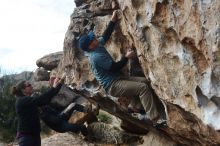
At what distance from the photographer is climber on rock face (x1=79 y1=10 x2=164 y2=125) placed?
10039 millimetres

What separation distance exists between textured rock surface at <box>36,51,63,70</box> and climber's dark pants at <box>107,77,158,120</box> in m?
13.0

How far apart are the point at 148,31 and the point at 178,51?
3.34 ft

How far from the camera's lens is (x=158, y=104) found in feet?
34.2

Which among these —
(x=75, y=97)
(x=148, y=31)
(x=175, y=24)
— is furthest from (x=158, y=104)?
(x=75, y=97)

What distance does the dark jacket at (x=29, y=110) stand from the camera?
9.88 meters

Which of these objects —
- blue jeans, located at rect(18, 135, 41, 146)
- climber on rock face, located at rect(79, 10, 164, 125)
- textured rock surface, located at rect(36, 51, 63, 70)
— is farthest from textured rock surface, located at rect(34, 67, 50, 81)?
blue jeans, located at rect(18, 135, 41, 146)

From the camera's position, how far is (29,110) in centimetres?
999

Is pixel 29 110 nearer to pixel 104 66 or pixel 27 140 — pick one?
pixel 27 140

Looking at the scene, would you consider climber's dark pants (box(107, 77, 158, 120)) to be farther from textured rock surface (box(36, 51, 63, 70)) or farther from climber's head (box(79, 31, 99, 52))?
textured rock surface (box(36, 51, 63, 70))

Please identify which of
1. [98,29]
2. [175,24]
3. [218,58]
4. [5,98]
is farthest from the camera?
[5,98]

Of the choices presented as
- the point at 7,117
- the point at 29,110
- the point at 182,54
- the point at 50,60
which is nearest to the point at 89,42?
the point at 29,110

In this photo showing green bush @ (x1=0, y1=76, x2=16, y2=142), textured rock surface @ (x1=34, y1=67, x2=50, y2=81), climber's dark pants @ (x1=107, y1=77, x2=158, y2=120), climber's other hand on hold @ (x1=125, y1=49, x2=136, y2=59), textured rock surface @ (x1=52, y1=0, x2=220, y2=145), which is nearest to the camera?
textured rock surface @ (x1=52, y1=0, x2=220, y2=145)

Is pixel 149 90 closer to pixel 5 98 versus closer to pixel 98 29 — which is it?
pixel 98 29

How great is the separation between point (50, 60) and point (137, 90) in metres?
13.8
